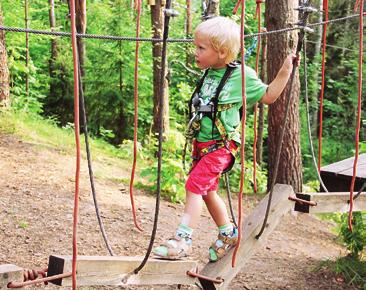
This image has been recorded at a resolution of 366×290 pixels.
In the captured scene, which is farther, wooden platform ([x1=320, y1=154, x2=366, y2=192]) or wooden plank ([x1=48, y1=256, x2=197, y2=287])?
wooden platform ([x1=320, y1=154, x2=366, y2=192])

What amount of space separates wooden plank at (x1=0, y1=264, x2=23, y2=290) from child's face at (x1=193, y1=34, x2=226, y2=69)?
3.66 feet

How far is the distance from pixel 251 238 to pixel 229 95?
0.83 meters

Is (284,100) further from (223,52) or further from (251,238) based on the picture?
(223,52)

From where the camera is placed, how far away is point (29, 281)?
2.00m

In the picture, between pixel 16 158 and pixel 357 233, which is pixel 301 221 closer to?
pixel 357 233

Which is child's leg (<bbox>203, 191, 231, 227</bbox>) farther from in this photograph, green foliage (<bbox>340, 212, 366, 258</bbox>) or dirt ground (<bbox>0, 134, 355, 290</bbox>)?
green foliage (<bbox>340, 212, 366, 258</bbox>)

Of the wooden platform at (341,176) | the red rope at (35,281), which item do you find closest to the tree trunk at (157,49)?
the wooden platform at (341,176)

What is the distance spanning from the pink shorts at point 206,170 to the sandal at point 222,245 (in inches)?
11.9

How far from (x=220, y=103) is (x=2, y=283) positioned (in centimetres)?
114

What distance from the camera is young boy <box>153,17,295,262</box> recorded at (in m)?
2.48

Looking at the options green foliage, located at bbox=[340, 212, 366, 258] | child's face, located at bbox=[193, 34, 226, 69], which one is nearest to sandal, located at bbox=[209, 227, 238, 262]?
child's face, located at bbox=[193, 34, 226, 69]

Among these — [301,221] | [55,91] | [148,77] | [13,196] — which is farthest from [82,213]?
[55,91]

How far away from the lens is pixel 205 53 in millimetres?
2477

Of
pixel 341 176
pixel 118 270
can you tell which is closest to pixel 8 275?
pixel 118 270
